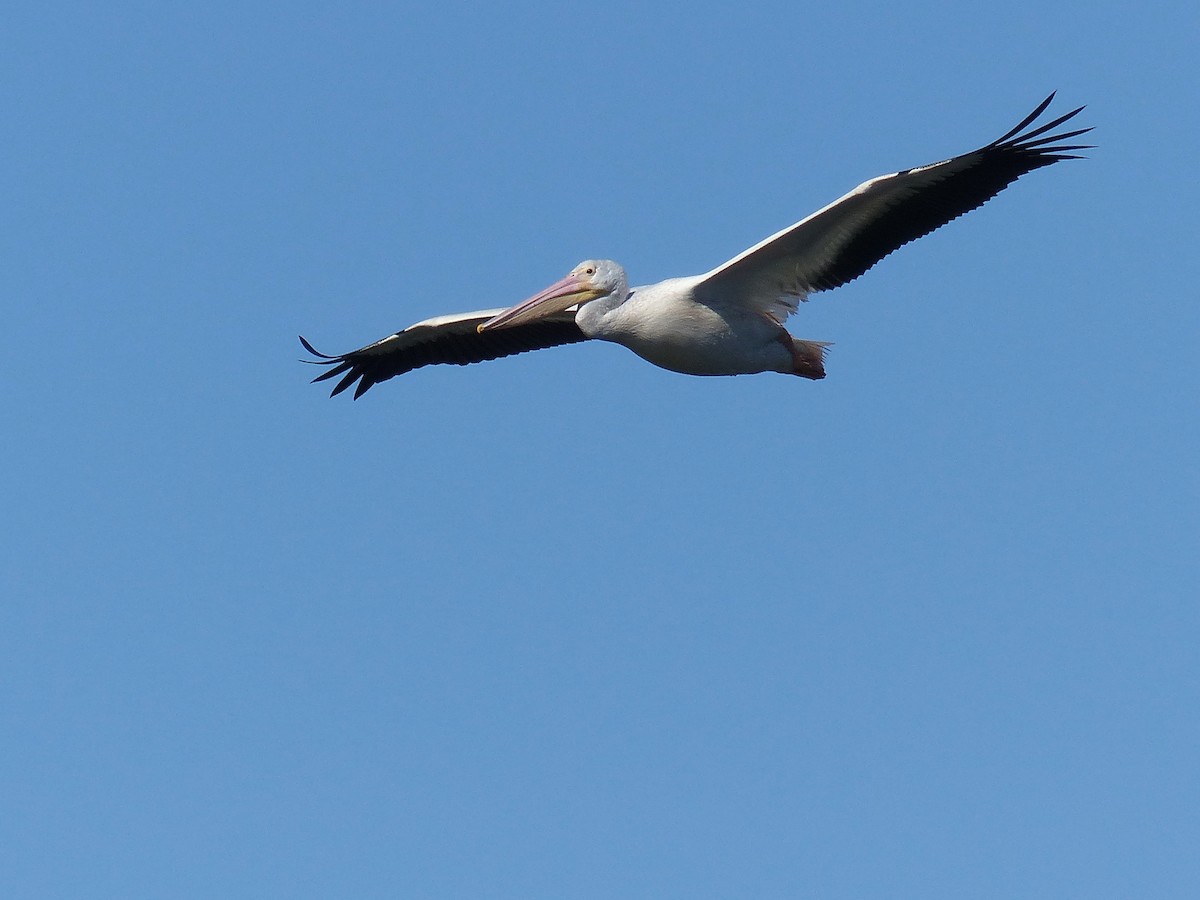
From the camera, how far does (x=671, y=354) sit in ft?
37.5

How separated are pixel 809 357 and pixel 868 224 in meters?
1.15

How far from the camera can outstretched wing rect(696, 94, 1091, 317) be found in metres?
10.8

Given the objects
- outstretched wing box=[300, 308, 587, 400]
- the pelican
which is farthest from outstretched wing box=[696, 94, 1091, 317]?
outstretched wing box=[300, 308, 587, 400]

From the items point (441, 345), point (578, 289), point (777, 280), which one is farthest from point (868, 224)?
point (441, 345)

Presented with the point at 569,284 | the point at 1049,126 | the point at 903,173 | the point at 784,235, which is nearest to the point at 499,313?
the point at 569,284

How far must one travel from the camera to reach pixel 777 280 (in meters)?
11.6

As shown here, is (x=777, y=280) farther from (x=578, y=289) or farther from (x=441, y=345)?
(x=441, y=345)

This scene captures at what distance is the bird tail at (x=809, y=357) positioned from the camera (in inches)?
465

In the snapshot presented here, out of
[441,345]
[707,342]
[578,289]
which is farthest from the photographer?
[441,345]

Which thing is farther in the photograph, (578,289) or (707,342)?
(578,289)

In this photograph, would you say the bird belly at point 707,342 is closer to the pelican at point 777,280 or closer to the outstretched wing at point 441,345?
the pelican at point 777,280

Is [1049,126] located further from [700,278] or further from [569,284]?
[569,284]

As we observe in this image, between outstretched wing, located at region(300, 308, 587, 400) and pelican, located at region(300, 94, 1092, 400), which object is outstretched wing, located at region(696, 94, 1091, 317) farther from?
outstretched wing, located at region(300, 308, 587, 400)

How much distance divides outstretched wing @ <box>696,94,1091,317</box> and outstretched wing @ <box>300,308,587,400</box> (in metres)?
2.15
